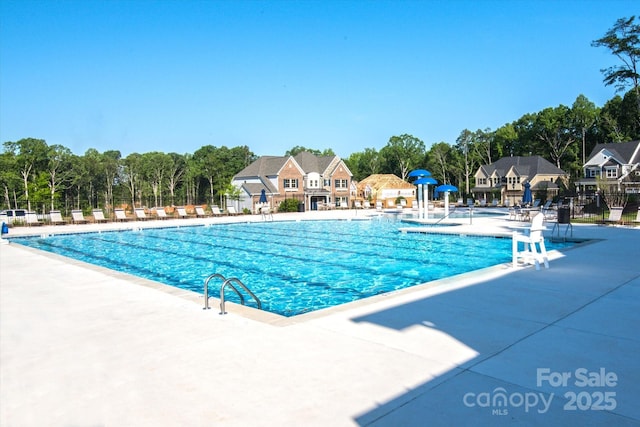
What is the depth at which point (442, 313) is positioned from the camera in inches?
235

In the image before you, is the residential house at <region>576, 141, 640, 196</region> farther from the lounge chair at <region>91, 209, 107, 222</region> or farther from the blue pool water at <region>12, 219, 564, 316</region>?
the lounge chair at <region>91, 209, 107, 222</region>

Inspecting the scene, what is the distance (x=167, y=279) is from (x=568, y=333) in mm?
9143

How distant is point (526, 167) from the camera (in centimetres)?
6109

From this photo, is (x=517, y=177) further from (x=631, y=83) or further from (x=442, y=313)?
(x=442, y=313)

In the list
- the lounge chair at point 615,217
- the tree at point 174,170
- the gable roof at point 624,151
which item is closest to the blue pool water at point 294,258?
the lounge chair at point 615,217

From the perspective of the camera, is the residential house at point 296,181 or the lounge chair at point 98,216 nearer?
the lounge chair at point 98,216

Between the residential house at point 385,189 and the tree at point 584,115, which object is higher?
the tree at point 584,115

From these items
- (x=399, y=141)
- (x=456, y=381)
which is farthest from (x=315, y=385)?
(x=399, y=141)

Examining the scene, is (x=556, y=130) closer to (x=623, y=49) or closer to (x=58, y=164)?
(x=623, y=49)

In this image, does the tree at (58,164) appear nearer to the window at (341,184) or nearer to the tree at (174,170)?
the tree at (174,170)

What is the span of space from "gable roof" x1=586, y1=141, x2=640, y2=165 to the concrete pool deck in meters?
51.4

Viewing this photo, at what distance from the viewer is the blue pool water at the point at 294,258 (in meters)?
10.1

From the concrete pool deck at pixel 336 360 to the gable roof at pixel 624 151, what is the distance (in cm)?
5143

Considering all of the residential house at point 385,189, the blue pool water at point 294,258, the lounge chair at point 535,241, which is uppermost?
the residential house at point 385,189
